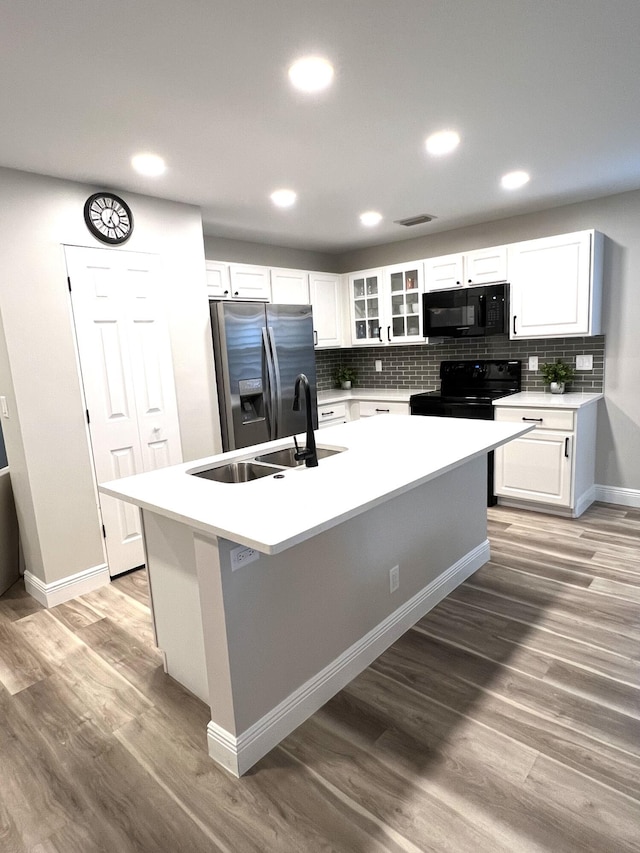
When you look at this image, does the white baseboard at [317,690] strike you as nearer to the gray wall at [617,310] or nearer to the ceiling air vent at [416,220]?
the gray wall at [617,310]

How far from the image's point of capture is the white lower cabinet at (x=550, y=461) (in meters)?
3.72

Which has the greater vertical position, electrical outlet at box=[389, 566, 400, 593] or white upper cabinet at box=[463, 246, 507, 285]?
white upper cabinet at box=[463, 246, 507, 285]

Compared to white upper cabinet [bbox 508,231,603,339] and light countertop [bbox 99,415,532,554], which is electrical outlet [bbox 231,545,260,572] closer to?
light countertop [bbox 99,415,532,554]

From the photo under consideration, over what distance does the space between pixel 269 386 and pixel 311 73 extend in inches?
86.8

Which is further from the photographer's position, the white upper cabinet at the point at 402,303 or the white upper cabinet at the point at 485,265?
the white upper cabinet at the point at 402,303

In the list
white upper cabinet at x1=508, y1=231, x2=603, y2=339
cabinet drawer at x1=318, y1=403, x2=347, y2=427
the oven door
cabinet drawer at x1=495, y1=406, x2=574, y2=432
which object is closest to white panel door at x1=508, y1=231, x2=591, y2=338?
white upper cabinet at x1=508, y1=231, x2=603, y2=339

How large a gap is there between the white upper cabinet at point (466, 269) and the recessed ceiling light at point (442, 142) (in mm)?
1600

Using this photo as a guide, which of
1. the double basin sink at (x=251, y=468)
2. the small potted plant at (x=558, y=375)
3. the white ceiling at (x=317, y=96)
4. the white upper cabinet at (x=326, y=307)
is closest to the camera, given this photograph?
the white ceiling at (x=317, y=96)

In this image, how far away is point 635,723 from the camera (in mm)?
1827

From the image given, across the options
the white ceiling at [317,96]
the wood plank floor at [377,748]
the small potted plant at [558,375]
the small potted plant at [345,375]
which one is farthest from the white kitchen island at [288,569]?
the small potted plant at [345,375]

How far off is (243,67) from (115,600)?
2.77m

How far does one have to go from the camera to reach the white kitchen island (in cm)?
160

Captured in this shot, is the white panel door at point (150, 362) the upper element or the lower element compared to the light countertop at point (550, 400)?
upper

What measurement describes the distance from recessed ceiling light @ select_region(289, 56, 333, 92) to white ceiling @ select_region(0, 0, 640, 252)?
44mm
